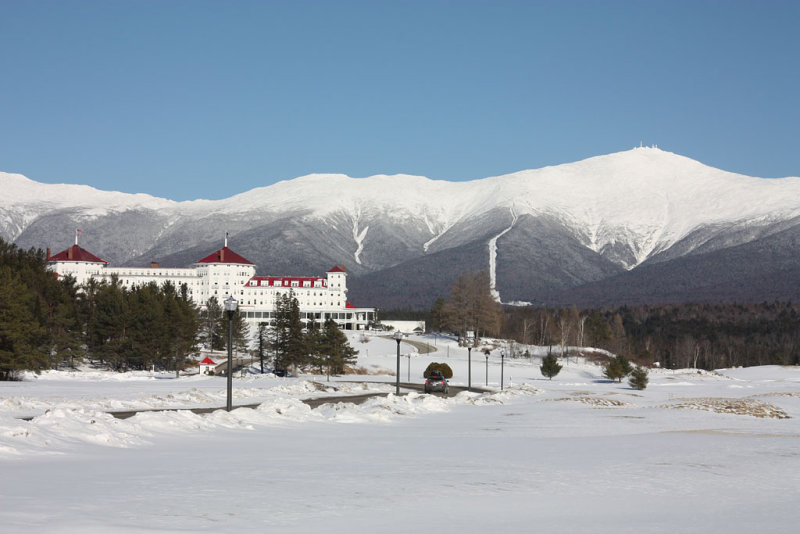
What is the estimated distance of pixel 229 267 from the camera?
194125 mm

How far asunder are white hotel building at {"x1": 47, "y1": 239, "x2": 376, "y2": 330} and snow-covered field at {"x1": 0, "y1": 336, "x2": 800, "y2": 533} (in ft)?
524

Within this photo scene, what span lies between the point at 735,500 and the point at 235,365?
85206 mm

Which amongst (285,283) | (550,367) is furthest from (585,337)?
(550,367)

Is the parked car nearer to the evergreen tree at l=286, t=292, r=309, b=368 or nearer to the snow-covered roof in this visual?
the evergreen tree at l=286, t=292, r=309, b=368

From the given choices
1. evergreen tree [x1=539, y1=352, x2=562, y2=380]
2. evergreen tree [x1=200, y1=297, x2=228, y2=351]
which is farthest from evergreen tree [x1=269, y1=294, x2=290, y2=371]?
evergreen tree [x1=539, y1=352, x2=562, y2=380]

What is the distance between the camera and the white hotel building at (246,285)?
18775 centimetres

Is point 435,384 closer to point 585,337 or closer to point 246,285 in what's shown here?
point 585,337

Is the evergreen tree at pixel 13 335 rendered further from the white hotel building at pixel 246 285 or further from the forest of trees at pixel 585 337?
the white hotel building at pixel 246 285

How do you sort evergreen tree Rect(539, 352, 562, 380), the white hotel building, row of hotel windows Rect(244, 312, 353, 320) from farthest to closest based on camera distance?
the white hotel building
row of hotel windows Rect(244, 312, 353, 320)
evergreen tree Rect(539, 352, 562, 380)

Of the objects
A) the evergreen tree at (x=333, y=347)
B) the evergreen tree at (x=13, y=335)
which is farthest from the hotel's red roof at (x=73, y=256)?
the evergreen tree at (x=13, y=335)

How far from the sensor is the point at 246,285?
193 m

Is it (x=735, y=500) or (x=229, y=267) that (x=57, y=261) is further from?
(x=735, y=500)

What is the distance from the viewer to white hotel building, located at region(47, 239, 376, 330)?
18775 centimetres

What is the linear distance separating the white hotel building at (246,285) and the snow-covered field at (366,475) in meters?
160
